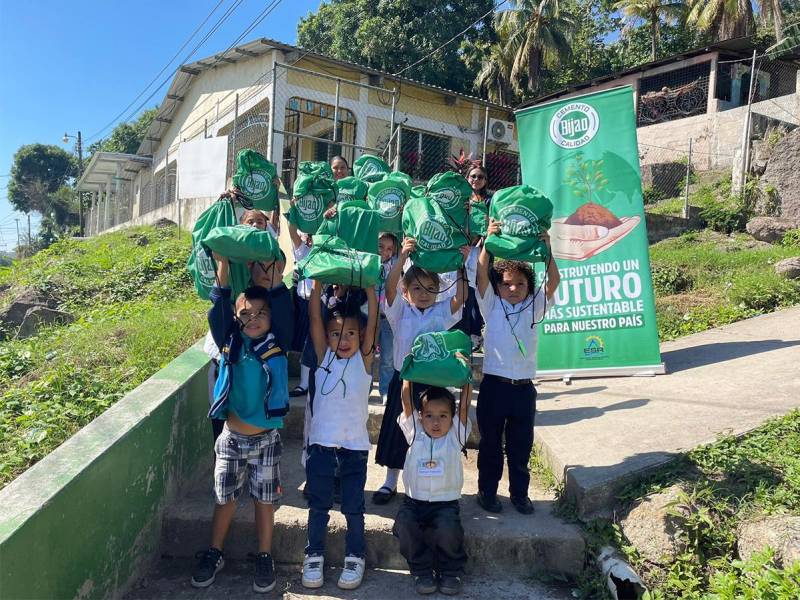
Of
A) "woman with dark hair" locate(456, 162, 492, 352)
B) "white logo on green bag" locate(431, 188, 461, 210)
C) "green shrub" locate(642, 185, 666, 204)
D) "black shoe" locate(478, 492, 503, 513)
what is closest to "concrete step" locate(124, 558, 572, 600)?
"black shoe" locate(478, 492, 503, 513)

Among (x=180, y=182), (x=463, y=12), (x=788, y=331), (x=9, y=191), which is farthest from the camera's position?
(x=9, y=191)

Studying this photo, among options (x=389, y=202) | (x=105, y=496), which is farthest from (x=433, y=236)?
(x=105, y=496)

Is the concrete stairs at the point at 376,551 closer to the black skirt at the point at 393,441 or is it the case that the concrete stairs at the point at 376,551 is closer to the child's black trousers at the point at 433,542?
the child's black trousers at the point at 433,542

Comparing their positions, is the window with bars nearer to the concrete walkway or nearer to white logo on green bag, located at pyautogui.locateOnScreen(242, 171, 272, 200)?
the concrete walkway

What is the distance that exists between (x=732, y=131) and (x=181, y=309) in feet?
47.5

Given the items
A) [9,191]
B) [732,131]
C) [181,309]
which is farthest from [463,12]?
[9,191]

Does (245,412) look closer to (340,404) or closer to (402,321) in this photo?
(340,404)

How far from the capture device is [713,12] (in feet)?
65.1

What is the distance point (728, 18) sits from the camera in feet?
64.7

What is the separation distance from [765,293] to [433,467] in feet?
17.6

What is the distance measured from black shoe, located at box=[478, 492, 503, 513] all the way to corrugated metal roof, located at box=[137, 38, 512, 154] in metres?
11.7

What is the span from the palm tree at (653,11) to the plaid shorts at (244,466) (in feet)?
78.7

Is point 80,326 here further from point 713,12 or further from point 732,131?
point 713,12

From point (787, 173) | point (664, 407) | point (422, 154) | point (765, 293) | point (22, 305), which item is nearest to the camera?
point (664, 407)
